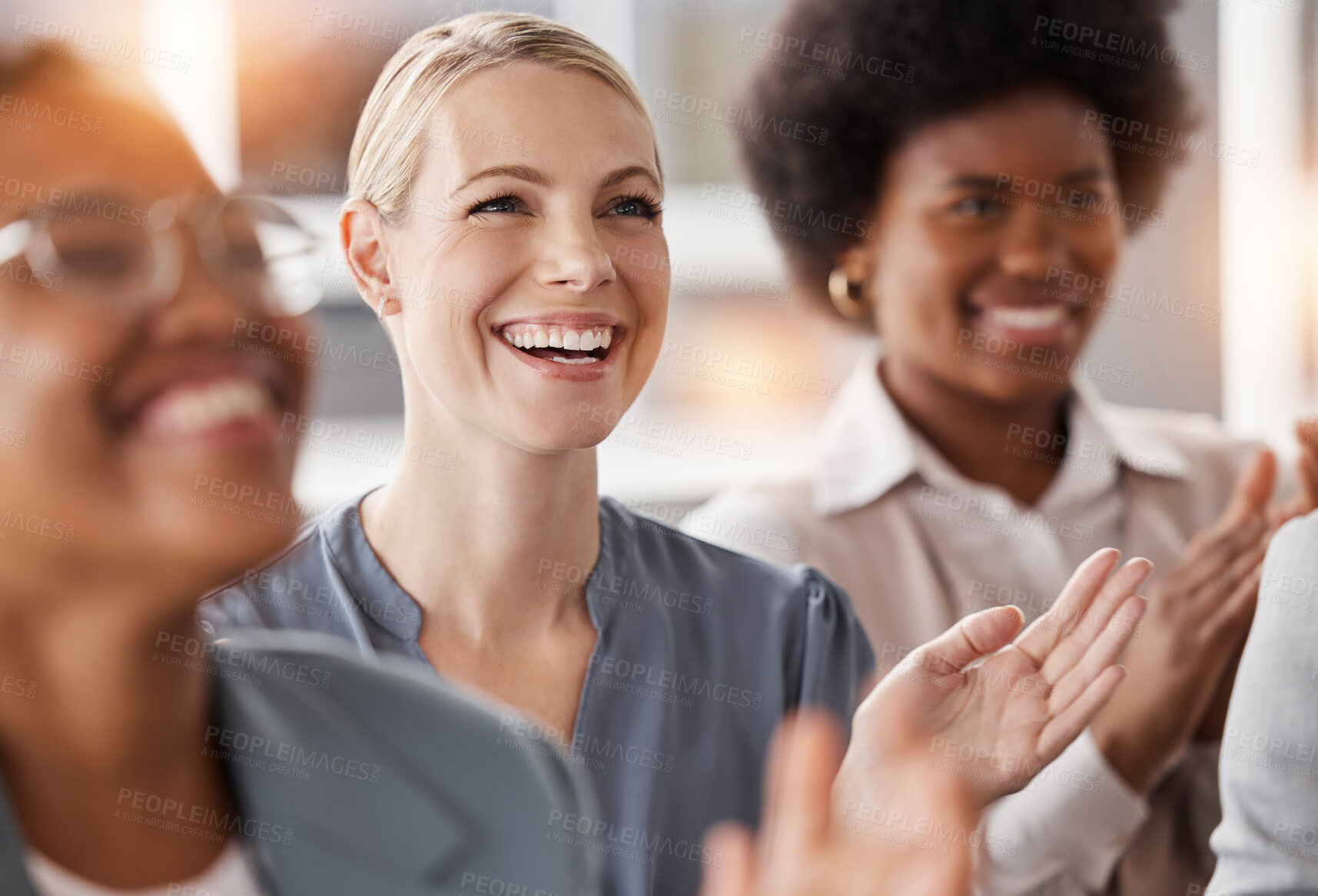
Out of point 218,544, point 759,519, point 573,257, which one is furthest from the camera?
point 759,519

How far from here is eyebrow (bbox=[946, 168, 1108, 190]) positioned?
0.88 meters

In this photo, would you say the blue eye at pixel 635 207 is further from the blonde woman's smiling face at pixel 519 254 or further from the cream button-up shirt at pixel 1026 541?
the cream button-up shirt at pixel 1026 541

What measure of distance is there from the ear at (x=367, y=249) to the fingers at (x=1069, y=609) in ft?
1.30

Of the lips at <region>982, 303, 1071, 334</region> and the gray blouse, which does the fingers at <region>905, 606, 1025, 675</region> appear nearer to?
the gray blouse

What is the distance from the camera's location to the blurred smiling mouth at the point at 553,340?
0.57 meters

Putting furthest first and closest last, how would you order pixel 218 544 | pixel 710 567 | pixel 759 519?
pixel 759 519 → pixel 710 567 → pixel 218 544

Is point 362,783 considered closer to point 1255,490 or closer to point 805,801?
point 805,801

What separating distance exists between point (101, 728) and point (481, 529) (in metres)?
0.20

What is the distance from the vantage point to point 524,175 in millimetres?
564

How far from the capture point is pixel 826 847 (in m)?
0.50

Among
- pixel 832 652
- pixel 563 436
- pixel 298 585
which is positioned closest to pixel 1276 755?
pixel 832 652

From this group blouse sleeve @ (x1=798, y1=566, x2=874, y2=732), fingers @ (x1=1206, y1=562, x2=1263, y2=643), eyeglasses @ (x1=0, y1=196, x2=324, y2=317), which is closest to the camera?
eyeglasses @ (x1=0, y1=196, x2=324, y2=317)

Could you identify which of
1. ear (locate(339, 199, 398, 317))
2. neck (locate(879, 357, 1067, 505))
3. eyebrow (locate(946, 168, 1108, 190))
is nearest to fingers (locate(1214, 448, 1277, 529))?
neck (locate(879, 357, 1067, 505))

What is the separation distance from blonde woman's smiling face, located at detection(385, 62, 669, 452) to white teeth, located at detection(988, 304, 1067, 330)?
0.43 m
